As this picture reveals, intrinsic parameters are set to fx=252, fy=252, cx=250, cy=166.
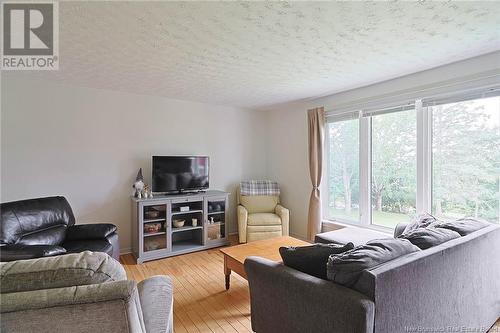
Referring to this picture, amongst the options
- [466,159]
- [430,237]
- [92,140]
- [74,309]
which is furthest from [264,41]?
[92,140]

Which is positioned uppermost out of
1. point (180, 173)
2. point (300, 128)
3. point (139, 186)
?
point (300, 128)

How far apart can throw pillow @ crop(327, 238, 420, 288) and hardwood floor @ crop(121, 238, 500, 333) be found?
1.13 meters

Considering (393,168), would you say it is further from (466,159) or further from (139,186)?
(139,186)

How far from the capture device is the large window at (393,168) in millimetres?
2977

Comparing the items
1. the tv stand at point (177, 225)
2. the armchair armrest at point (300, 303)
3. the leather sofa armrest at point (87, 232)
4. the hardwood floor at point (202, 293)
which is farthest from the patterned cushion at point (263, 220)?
the armchair armrest at point (300, 303)

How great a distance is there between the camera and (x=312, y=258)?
1.46 m

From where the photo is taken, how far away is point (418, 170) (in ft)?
9.44

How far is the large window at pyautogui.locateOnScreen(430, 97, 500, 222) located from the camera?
2.42 metres

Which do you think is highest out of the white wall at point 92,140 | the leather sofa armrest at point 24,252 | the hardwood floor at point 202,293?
the white wall at point 92,140

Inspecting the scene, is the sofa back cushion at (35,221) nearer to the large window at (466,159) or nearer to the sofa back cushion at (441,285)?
the sofa back cushion at (441,285)

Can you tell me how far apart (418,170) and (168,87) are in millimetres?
3230

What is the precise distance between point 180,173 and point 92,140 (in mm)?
1234

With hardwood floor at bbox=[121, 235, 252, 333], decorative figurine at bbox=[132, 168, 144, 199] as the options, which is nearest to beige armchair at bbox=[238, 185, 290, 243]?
hardwood floor at bbox=[121, 235, 252, 333]

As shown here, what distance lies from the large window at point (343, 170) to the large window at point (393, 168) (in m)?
0.26
